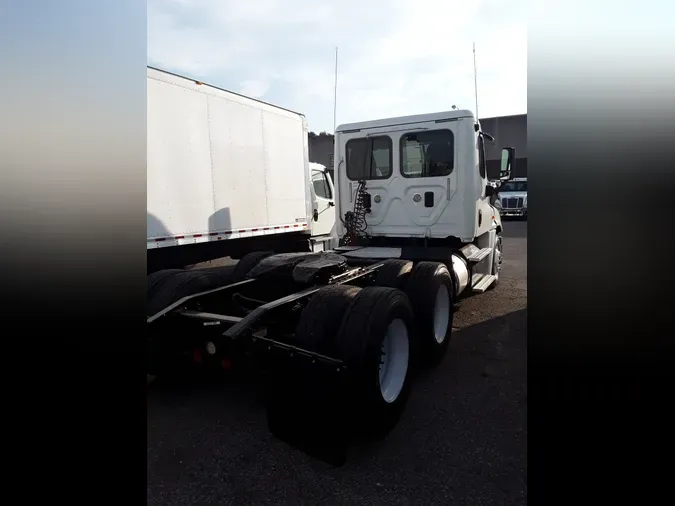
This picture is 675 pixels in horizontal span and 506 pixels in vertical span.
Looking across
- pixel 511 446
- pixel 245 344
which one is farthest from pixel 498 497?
pixel 245 344

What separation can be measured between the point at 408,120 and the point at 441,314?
2848 millimetres

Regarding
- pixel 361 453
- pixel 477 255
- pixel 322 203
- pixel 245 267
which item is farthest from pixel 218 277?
pixel 322 203

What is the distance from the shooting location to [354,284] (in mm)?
4660

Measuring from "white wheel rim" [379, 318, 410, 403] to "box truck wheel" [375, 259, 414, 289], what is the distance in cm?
87

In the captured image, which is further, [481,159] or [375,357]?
[481,159]

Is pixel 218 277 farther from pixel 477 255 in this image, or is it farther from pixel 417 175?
pixel 477 255

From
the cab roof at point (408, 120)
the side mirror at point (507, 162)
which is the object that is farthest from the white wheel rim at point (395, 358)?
the side mirror at point (507, 162)

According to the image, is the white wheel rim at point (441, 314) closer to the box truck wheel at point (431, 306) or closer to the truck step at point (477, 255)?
the box truck wheel at point (431, 306)

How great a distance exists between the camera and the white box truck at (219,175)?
6.21 meters

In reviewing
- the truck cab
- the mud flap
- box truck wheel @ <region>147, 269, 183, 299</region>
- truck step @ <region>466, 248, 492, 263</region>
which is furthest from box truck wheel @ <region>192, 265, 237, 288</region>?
truck step @ <region>466, 248, 492, 263</region>

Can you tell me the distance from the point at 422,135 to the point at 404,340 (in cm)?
342

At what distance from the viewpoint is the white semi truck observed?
9.30ft

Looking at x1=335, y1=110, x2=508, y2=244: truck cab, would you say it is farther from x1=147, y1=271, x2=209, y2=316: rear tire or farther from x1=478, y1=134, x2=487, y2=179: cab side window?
x1=147, y1=271, x2=209, y2=316: rear tire
